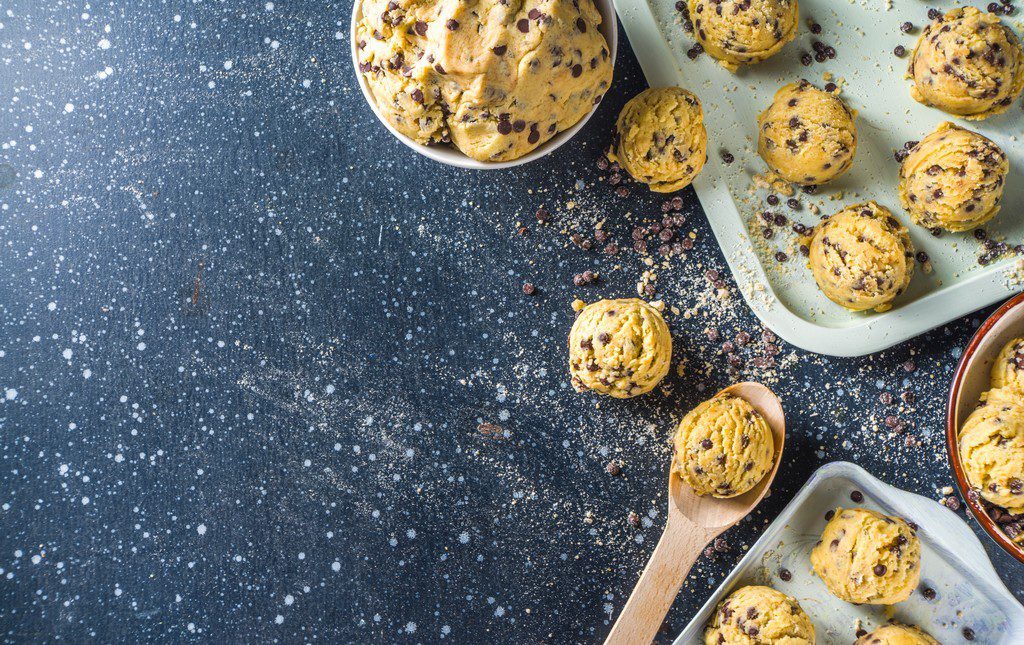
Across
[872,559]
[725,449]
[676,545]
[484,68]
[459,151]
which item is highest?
[484,68]

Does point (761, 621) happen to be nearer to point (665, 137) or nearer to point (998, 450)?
point (998, 450)

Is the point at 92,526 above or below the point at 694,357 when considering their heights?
below

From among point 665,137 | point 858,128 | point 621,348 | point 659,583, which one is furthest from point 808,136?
point 659,583

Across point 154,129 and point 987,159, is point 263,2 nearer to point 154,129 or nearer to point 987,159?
point 154,129

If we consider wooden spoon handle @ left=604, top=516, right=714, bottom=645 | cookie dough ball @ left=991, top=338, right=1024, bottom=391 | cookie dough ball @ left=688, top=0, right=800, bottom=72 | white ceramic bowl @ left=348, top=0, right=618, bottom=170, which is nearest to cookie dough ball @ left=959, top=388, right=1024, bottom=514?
cookie dough ball @ left=991, top=338, right=1024, bottom=391

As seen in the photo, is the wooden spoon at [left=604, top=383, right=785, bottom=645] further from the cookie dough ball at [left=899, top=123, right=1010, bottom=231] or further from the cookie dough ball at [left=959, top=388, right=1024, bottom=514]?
the cookie dough ball at [left=899, top=123, right=1010, bottom=231]

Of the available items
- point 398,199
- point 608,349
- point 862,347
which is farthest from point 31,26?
point 862,347
